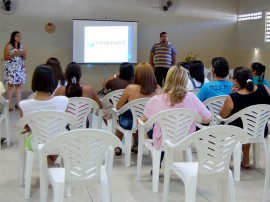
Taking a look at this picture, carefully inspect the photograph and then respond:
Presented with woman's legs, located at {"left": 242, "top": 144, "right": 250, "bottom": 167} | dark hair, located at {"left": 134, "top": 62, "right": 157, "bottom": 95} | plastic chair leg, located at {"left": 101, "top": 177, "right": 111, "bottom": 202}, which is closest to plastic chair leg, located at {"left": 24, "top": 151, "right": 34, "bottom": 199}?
plastic chair leg, located at {"left": 101, "top": 177, "right": 111, "bottom": 202}

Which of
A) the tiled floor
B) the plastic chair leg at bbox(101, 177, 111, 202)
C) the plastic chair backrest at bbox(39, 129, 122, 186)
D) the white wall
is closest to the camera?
the plastic chair backrest at bbox(39, 129, 122, 186)

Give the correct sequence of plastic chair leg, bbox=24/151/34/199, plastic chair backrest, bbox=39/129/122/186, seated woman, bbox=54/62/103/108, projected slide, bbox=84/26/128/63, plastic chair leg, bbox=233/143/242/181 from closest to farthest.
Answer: plastic chair backrest, bbox=39/129/122/186
plastic chair leg, bbox=24/151/34/199
plastic chair leg, bbox=233/143/242/181
seated woman, bbox=54/62/103/108
projected slide, bbox=84/26/128/63

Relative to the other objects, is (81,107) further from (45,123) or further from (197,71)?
(197,71)

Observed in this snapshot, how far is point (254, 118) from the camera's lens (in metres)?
3.78

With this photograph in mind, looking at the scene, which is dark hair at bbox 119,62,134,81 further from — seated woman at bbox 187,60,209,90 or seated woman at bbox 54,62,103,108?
seated woman at bbox 187,60,209,90

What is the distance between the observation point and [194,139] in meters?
2.56

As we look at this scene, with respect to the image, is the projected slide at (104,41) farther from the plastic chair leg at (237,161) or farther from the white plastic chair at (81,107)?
the plastic chair leg at (237,161)

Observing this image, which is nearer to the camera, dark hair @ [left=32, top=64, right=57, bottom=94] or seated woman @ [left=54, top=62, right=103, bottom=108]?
dark hair @ [left=32, top=64, right=57, bottom=94]

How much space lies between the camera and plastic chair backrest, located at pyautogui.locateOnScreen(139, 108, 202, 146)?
128 inches

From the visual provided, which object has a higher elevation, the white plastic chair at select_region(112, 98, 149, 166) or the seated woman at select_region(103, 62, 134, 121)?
the seated woman at select_region(103, 62, 134, 121)

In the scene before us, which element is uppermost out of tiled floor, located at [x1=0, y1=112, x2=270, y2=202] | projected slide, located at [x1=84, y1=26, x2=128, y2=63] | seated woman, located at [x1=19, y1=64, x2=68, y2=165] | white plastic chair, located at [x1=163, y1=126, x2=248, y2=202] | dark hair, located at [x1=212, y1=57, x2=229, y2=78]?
projected slide, located at [x1=84, y1=26, x2=128, y2=63]

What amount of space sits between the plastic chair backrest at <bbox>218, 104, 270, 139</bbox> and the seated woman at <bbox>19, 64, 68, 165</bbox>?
1640 mm

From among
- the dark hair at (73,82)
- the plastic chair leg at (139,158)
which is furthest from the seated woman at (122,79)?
the plastic chair leg at (139,158)

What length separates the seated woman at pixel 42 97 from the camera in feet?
10.8
